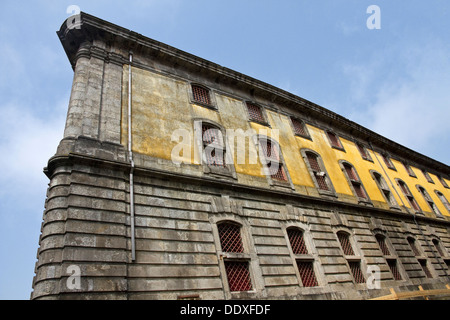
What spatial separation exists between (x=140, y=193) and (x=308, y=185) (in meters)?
8.31

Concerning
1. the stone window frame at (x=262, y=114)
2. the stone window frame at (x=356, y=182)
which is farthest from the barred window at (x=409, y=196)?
the stone window frame at (x=262, y=114)

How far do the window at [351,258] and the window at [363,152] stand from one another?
8.86 meters

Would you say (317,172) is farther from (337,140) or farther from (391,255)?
(391,255)

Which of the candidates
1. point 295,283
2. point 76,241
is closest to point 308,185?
point 295,283

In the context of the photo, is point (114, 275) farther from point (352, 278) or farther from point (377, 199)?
point (377, 199)

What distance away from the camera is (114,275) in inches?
247

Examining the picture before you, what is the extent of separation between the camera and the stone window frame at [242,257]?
25.7 ft

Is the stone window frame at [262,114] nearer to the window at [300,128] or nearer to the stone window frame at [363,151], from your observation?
the window at [300,128]

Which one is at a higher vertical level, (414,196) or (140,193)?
(414,196)

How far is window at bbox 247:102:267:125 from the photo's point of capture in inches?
563

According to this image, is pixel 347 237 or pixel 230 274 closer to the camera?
pixel 230 274

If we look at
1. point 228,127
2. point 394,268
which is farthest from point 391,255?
point 228,127

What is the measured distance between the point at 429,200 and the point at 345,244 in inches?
569
